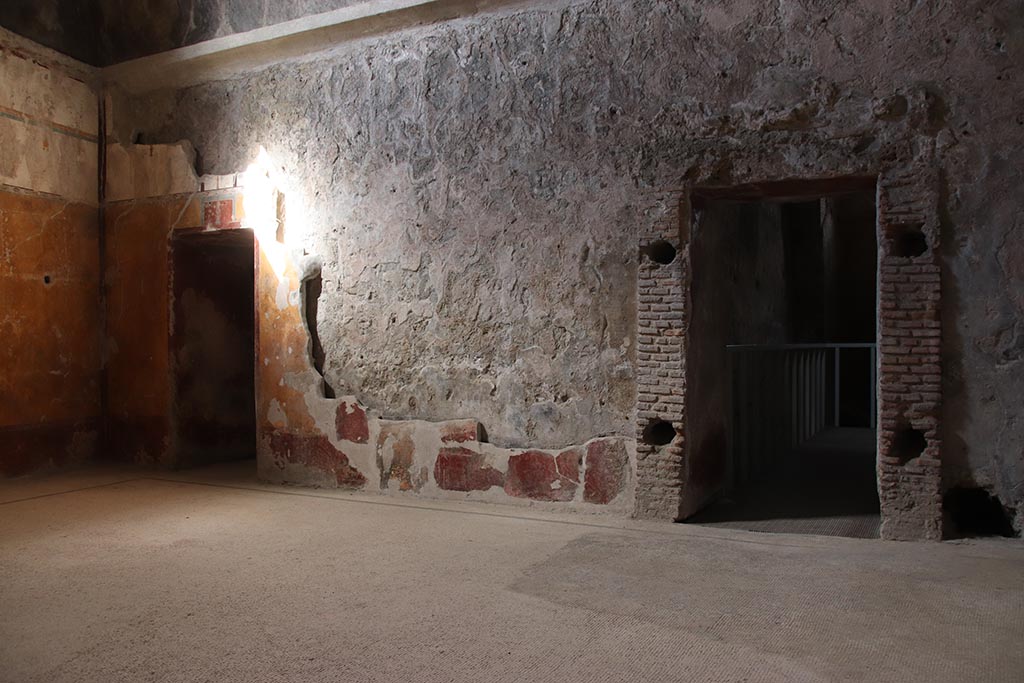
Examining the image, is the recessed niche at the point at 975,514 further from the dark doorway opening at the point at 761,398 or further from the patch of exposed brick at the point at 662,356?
the patch of exposed brick at the point at 662,356

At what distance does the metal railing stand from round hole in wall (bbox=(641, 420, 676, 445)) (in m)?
0.93

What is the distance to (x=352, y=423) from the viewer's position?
19.3ft

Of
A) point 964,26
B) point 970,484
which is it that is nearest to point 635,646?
point 970,484

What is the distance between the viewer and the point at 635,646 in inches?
115

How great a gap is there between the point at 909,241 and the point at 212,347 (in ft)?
17.8

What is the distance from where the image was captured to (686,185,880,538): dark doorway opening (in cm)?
501

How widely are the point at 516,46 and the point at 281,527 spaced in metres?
3.29

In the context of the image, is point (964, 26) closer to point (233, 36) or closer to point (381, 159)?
point (381, 159)

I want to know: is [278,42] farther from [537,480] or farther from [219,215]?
[537,480]

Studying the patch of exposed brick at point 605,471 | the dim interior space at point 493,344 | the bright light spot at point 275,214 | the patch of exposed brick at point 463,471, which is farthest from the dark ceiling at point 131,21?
the patch of exposed brick at point 605,471

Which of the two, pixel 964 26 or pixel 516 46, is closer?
pixel 964 26

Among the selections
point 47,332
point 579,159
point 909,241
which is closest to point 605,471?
point 579,159

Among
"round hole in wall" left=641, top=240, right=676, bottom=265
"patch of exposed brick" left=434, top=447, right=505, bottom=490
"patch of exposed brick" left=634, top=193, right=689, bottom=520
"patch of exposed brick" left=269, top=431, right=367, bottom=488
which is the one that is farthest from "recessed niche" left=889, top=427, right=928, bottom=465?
"patch of exposed brick" left=269, top=431, right=367, bottom=488

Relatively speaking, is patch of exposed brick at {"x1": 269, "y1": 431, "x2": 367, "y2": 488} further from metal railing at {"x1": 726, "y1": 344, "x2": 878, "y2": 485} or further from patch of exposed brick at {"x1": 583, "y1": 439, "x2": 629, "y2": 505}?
metal railing at {"x1": 726, "y1": 344, "x2": 878, "y2": 485}
